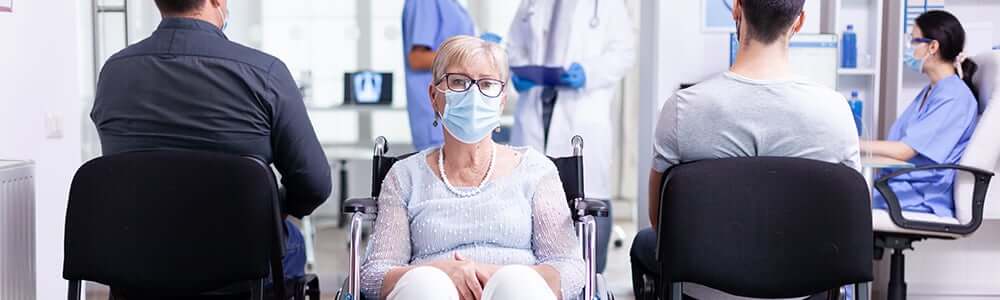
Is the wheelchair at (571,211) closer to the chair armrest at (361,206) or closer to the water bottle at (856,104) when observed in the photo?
the chair armrest at (361,206)

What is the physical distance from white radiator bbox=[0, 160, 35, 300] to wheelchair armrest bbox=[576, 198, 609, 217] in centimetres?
130

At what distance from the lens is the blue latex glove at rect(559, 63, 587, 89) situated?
3.62 metres

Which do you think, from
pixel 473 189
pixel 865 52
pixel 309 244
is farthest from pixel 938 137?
pixel 309 244

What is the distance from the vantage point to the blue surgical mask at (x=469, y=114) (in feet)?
6.76

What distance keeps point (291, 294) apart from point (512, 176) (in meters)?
0.58

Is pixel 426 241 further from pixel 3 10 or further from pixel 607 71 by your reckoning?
pixel 607 71

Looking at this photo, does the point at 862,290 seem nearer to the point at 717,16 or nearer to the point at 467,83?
the point at 467,83

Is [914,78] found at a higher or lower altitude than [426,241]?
higher

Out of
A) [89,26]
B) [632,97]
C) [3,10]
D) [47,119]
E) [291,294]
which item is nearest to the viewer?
[291,294]

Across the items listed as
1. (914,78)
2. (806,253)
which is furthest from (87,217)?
(914,78)

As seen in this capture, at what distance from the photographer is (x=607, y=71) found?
3.71 meters

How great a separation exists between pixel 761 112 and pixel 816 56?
4.71 feet

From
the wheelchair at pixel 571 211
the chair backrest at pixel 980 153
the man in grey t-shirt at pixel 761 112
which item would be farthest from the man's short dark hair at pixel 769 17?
the chair backrest at pixel 980 153

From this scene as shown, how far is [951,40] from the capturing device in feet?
11.0
